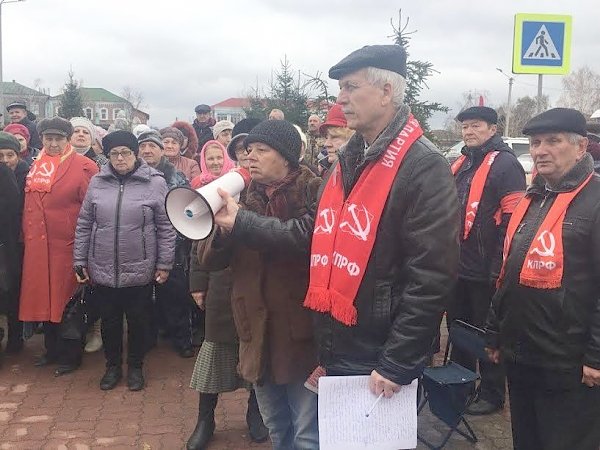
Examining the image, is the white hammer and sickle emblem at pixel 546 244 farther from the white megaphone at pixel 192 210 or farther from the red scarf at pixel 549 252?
the white megaphone at pixel 192 210

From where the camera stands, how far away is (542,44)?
548cm

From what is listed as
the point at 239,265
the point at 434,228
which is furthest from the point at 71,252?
the point at 434,228

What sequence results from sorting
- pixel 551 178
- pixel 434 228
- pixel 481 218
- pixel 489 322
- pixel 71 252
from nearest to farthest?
pixel 434 228
pixel 551 178
pixel 489 322
pixel 481 218
pixel 71 252

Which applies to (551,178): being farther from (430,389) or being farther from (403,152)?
(430,389)

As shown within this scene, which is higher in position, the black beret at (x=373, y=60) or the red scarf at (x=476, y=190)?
the black beret at (x=373, y=60)

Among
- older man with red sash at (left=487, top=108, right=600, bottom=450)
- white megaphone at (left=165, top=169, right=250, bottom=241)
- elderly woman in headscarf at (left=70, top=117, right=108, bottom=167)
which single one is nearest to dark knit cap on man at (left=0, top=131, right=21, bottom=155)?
elderly woman in headscarf at (left=70, top=117, right=108, bottom=167)

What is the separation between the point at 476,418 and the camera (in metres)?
4.16

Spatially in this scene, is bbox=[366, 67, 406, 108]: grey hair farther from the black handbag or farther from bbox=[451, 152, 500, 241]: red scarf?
the black handbag

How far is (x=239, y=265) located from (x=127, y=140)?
2.15 meters

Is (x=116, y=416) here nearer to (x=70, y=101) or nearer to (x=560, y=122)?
(x=560, y=122)

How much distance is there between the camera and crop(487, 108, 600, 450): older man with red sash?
8.07 ft

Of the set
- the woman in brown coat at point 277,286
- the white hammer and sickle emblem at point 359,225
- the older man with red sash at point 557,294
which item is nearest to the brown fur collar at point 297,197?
the woman in brown coat at point 277,286

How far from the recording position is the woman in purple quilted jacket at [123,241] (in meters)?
4.39

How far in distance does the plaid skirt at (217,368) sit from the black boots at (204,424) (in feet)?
0.49
